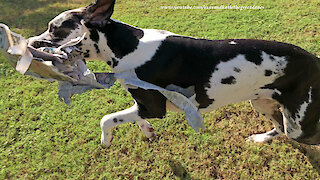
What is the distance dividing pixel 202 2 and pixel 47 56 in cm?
579

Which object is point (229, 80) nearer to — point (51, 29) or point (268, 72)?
point (268, 72)

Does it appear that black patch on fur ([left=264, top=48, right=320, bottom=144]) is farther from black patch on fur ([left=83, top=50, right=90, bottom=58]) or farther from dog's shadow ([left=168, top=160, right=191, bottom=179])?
black patch on fur ([left=83, top=50, right=90, bottom=58])

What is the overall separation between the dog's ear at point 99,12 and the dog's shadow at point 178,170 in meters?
2.14

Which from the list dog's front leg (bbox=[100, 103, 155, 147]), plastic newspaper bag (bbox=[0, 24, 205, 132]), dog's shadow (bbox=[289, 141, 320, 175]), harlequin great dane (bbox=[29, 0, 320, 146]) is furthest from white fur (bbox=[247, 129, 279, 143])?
dog's front leg (bbox=[100, 103, 155, 147])

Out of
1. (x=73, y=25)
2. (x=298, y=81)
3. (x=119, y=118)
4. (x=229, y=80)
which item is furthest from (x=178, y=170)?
(x=73, y=25)

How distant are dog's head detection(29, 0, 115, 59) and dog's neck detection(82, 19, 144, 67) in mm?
34

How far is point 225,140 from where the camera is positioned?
3.94 metres

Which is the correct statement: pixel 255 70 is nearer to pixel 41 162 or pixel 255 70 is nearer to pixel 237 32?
pixel 41 162

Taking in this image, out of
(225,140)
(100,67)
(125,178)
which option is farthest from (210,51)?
(100,67)

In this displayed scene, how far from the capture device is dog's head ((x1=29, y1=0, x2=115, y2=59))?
247 centimetres

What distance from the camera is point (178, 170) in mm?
3645

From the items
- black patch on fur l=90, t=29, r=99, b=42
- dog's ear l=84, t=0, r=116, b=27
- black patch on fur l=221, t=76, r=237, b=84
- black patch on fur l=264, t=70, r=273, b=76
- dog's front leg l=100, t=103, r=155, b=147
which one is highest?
dog's ear l=84, t=0, r=116, b=27

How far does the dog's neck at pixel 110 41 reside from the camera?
255cm

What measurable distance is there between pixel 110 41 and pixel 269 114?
2135mm
